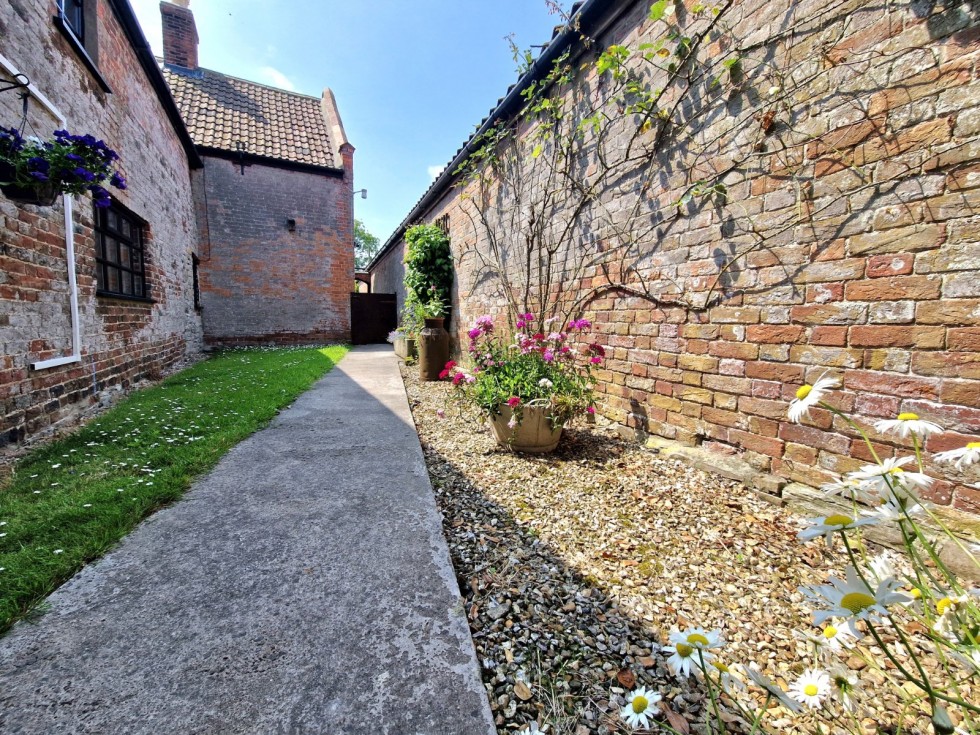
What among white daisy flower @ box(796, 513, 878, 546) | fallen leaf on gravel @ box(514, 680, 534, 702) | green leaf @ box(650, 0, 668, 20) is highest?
green leaf @ box(650, 0, 668, 20)

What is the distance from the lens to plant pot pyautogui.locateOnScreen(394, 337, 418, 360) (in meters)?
7.98

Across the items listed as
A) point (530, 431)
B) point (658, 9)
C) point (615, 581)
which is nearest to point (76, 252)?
point (530, 431)

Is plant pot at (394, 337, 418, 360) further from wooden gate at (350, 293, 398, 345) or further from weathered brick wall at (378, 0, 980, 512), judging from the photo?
weathered brick wall at (378, 0, 980, 512)

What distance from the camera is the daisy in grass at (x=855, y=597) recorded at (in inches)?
27.7

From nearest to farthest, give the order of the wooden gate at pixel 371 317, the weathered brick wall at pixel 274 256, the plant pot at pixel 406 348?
the plant pot at pixel 406 348, the weathered brick wall at pixel 274 256, the wooden gate at pixel 371 317

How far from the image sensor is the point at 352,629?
4.28 ft

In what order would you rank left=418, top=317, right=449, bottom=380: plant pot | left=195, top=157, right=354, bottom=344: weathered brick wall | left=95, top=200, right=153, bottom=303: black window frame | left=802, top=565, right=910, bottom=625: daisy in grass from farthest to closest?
left=195, top=157, right=354, bottom=344: weathered brick wall → left=418, top=317, right=449, bottom=380: plant pot → left=95, top=200, right=153, bottom=303: black window frame → left=802, top=565, right=910, bottom=625: daisy in grass

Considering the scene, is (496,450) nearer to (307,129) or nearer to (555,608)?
(555,608)

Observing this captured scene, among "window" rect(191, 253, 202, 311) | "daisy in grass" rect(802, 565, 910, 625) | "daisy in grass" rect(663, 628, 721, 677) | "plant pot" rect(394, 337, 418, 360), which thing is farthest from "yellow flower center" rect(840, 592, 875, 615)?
"window" rect(191, 253, 202, 311)

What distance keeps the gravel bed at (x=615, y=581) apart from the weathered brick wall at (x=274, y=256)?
9.98 m

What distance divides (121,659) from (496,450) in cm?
227

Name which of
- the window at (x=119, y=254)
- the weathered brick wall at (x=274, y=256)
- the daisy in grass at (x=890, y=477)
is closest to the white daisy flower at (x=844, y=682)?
the daisy in grass at (x=890, y=477)

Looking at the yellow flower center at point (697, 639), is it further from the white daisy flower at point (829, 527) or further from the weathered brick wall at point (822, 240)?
the weathered brick wall at point (822, 240)

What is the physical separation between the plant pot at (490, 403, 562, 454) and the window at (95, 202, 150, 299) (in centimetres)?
436
